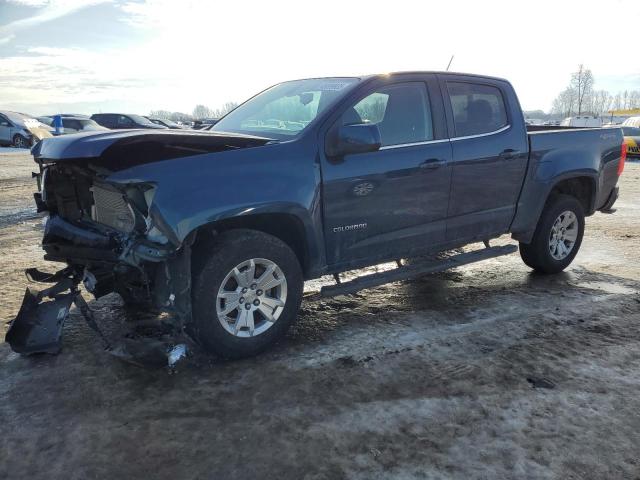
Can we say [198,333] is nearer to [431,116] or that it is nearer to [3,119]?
[431,116]

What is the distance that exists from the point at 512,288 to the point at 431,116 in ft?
6.53

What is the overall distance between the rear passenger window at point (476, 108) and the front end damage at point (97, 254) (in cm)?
266

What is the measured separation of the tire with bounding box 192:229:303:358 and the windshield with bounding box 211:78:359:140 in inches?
35.9

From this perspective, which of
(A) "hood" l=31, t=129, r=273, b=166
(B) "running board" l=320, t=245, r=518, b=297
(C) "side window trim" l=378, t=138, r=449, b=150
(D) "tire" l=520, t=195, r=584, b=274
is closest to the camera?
(A) "hood" l=31, t=129, r=273, b=166

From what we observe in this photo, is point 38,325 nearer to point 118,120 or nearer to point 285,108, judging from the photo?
point 285,108

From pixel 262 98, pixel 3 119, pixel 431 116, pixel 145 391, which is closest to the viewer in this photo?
pixel 145 391

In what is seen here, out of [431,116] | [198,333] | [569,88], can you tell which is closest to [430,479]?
[198,333]

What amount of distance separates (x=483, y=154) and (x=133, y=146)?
2964mm

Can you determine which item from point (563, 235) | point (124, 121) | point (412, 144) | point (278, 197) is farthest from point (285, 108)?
point (124, 121)

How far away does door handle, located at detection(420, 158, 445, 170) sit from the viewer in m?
4.18

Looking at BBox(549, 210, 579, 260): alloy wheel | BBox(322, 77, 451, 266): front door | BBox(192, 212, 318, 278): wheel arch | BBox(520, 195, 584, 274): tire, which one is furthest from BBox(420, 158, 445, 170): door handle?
BBox(549, 210, 579, 260): alloy wheel

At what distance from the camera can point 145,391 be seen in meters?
3.19

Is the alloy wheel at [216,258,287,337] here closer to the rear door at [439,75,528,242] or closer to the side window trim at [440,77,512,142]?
the rear door at [439,75,528,242]

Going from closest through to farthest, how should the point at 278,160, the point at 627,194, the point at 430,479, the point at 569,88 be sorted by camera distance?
the point at 430,479, the point at 278,160, the point at 627,194, the point at 569,88
